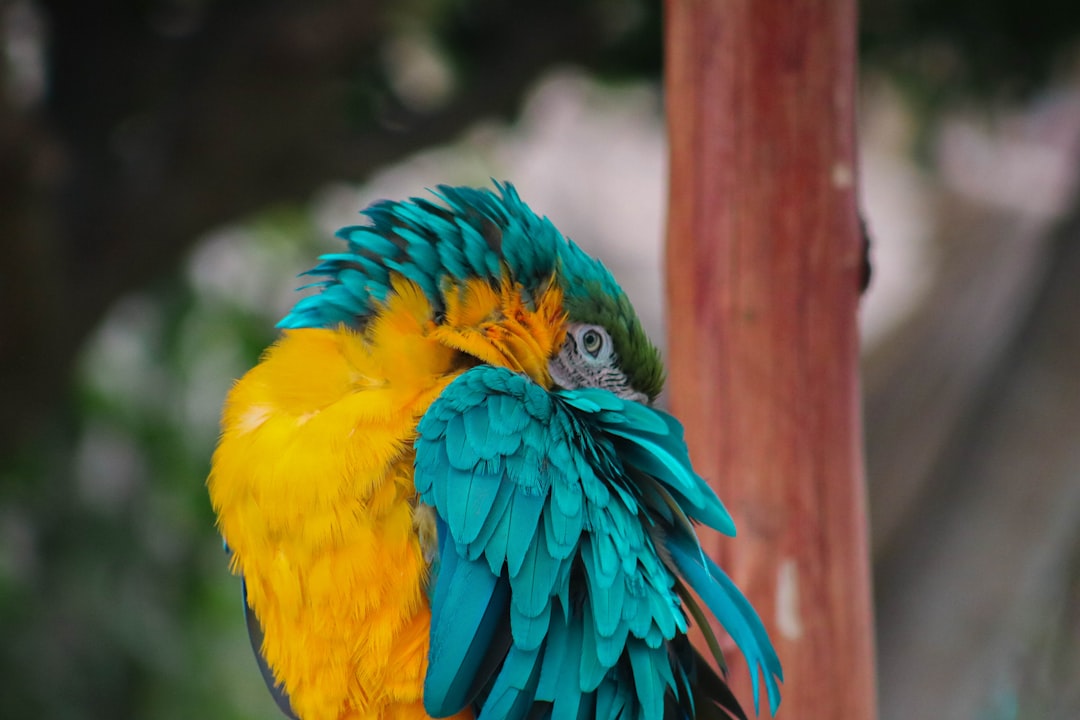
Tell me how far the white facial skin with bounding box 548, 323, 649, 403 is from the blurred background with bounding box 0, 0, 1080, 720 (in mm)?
1154

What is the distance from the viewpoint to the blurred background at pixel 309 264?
6.72 feet

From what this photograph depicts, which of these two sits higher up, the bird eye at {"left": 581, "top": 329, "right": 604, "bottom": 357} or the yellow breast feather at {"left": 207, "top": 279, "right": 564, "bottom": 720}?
the bird eye at {"left": 581, "top": 329, "right": 604, "bottom": 357}

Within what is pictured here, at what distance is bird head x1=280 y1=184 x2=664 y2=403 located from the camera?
989 mm

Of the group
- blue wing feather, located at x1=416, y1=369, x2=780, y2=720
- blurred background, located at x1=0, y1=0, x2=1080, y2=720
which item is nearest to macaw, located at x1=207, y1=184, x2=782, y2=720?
blue wing feather, located at x1=416, y1=369, x2=780, y2=720

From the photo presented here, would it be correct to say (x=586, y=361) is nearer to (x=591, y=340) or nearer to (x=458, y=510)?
(x=591, y=340)

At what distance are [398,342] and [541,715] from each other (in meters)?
0.38

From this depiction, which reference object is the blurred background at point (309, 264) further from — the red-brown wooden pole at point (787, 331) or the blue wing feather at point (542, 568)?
the blue wing feather at point (542, 568)

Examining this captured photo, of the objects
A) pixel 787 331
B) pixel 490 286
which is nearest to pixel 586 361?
pixel 490 286

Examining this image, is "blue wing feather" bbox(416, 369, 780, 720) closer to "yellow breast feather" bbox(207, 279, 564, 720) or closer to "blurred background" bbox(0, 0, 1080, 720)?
"yellow breast feather" bbox(207, 279, 564, 720)

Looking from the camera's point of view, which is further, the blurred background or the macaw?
the blurred background

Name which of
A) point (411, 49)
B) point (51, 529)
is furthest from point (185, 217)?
point (51, 529)

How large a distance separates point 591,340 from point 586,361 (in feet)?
0.08

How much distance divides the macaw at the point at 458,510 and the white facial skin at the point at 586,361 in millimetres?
33

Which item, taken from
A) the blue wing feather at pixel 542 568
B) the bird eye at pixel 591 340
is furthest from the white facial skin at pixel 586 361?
the blue wing feather at pixel 542 568
